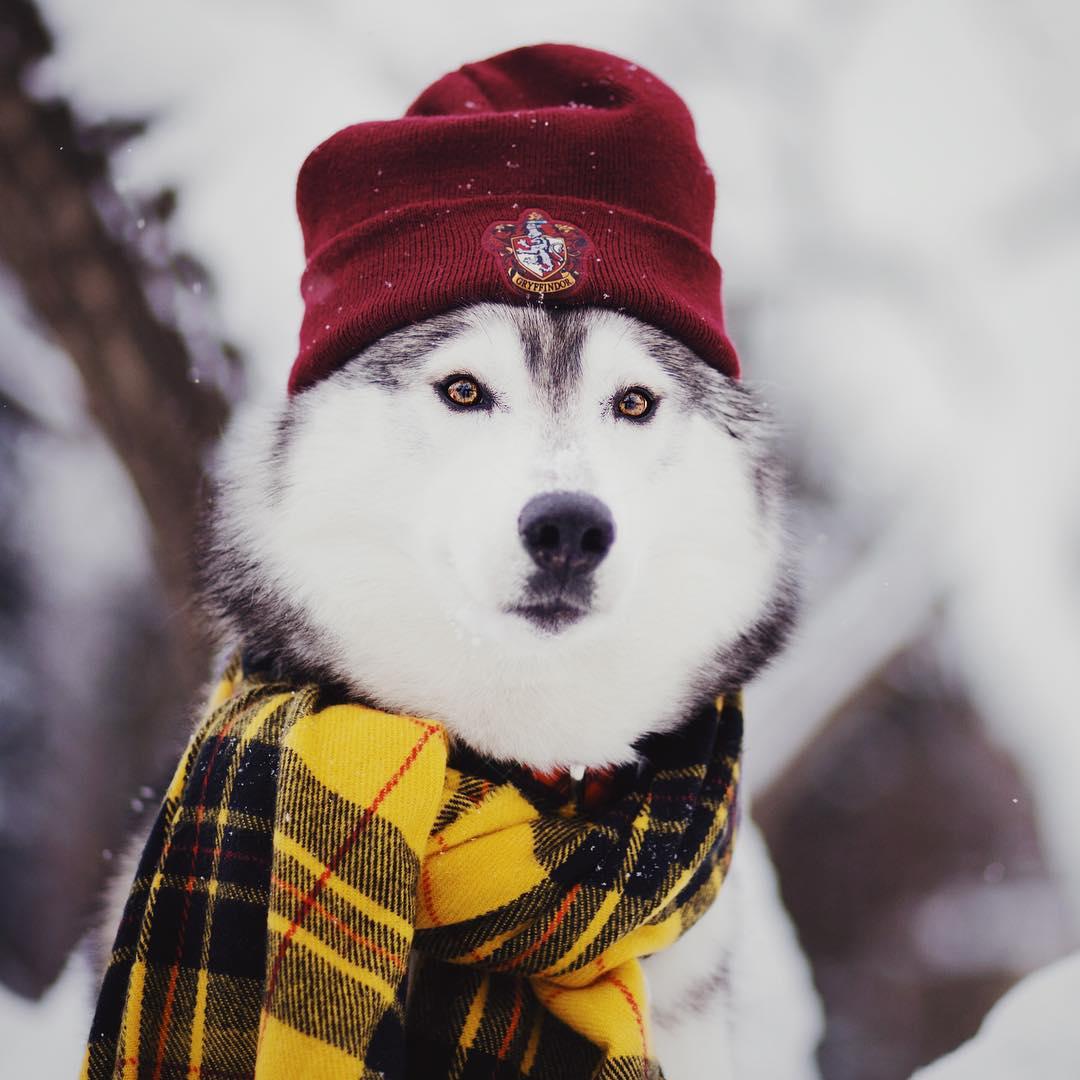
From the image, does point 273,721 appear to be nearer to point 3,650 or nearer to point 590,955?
point 590,955

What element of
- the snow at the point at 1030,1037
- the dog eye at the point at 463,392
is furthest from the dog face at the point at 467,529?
the snow at the point at 1030,1037

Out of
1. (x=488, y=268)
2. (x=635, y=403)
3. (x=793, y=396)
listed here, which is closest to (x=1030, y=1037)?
(x=793, y=396)

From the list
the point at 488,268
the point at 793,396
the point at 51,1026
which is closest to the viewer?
the point at 488,268

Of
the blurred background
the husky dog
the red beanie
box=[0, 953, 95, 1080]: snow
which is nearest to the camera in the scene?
the husky dog

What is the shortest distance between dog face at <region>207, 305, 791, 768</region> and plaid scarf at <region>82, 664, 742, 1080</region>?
0.35 feet

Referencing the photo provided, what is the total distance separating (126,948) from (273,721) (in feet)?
1.15

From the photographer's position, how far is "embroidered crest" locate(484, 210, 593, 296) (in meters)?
1.19

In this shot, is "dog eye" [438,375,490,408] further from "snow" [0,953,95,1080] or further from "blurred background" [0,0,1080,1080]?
"snow" [0,953,95,1080]

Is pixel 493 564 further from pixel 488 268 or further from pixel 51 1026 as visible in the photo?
pixel 51 1026

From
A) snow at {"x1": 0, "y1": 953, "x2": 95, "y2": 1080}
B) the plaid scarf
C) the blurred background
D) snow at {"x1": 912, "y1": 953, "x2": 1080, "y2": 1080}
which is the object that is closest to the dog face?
the plaid scarf

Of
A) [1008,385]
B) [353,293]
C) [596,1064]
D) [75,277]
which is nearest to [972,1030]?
[596,1064]

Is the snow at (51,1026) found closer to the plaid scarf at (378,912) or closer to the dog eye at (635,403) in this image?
the plaid scarf at (378,912)

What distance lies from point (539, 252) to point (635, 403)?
27cm

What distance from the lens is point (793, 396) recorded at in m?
2.13
